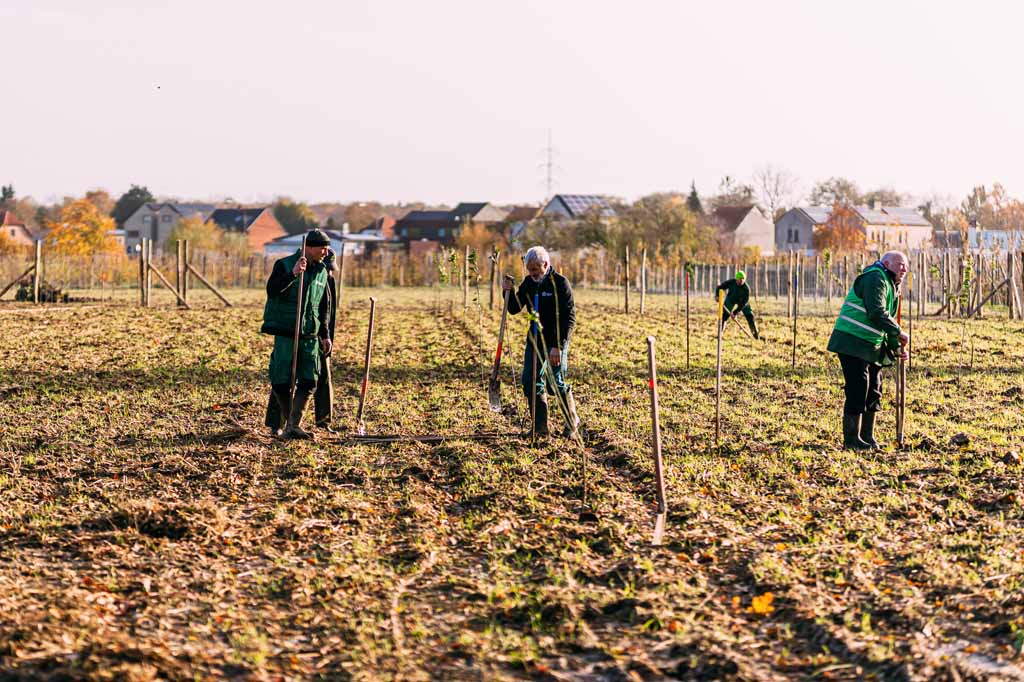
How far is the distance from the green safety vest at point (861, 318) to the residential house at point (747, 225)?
73090 mm

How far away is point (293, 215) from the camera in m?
118

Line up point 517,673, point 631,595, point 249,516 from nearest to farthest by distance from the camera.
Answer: point 517,673 < point 631,595 < point 249,516

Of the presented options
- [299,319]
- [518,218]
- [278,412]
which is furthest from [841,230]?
[299,319]

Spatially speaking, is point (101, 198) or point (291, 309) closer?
point (291, 309)

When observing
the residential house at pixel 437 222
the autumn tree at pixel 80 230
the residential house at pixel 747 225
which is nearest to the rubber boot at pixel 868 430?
the autumn tree at pixel 80 230

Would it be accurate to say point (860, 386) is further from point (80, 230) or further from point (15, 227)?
point (15, 227)

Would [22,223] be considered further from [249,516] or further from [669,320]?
[249,516]

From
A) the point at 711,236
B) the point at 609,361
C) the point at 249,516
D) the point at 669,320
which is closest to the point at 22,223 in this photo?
the point at 711,236

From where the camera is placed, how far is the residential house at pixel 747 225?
84.1 m

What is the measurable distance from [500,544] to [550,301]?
3349mm

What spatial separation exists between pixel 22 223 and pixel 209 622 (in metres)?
109

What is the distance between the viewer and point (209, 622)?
5.11 m

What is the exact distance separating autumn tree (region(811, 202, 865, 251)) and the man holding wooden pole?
63439 millimetres

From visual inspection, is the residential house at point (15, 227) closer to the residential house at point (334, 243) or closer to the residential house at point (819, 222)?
the residential house at point (334, 243)
